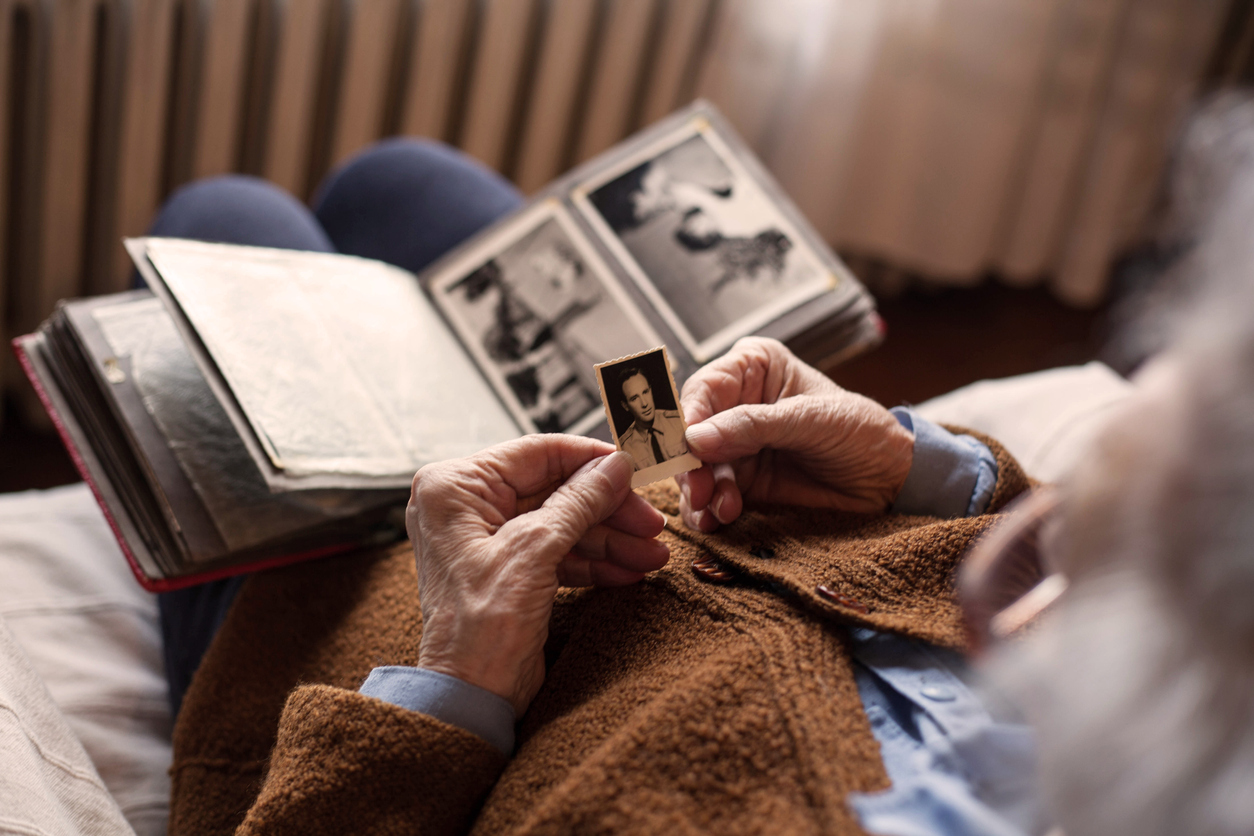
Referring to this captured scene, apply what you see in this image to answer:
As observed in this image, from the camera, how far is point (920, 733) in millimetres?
586

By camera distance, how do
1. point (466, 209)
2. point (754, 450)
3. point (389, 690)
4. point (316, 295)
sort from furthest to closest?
point (466, 209) → point (316, 295) → point (754, 450) → point (389, 690)

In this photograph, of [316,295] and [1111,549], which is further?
[316,295]

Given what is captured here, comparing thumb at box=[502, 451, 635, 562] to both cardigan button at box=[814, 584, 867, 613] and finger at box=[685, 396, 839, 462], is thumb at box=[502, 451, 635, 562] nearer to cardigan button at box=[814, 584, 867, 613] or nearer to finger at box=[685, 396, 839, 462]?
finger at box=[685, 396, 839, 462]

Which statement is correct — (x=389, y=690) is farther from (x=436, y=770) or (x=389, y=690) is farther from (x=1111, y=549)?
(x=1111, y=549)

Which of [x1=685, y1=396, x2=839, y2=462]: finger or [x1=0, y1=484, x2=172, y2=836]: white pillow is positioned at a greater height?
[x1=685, y1=396, x2=839, y2=462]: finger

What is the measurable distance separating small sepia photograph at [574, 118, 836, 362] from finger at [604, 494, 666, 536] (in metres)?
0.34

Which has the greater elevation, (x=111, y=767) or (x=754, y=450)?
(x=754, y=450)

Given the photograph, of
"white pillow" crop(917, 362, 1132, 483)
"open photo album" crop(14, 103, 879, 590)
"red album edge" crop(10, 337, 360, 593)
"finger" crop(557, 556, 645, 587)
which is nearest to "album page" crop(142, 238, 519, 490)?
"open photo album" crop(14, 103, 879, 590)

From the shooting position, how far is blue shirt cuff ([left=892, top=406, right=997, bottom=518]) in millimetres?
786

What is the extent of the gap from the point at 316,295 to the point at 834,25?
56.9 inches

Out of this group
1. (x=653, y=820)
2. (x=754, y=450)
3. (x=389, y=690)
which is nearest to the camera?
(x=653, y=820)

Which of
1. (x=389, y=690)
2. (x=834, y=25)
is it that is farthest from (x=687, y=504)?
(x=834, y=25)

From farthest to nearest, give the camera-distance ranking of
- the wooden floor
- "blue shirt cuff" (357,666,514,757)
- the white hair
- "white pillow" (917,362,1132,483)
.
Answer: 1. the wooden floor
2. "white pillow" (917,362,1132,483)
3. "blue shirt cuff" (357,666,514,757)
4. the white hair

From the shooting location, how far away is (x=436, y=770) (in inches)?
23.1
